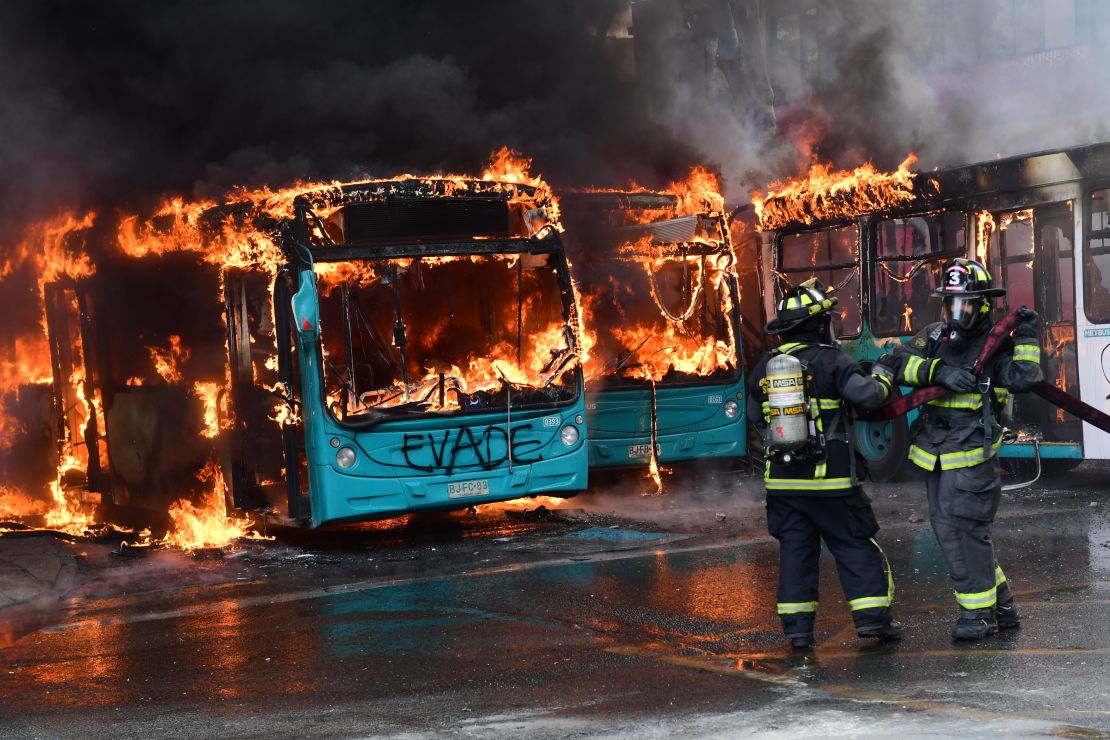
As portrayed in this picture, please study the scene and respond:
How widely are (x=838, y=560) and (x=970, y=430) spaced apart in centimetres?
83

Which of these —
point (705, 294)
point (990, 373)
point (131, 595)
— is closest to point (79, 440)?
point (131, 595)

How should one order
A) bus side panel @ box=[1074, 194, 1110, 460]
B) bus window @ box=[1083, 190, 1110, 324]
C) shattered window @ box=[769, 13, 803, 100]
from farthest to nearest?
shattered window @ box=[769, 13, 803, 100] < bus window @ box=[1083, 190, 1110, 324] < bus side panel @ box=[1074, 194, 1110, 460]

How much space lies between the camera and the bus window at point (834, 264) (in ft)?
44.9

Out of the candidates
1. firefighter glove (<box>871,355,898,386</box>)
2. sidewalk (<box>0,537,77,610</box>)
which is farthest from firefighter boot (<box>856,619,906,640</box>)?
sidewalk (<box>0,537,77,610</box>)

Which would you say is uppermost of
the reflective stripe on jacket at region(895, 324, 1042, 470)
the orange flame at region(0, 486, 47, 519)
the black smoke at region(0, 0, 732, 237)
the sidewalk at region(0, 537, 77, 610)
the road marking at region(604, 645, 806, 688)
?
the black smoke at region(0, 0, 732, 237)

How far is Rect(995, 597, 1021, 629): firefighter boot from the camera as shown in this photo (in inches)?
251

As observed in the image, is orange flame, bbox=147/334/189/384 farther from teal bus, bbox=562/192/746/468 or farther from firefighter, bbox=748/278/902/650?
firefighter, bbox=748/278/902/650

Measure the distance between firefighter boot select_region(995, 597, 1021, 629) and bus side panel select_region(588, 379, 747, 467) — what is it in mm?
6430

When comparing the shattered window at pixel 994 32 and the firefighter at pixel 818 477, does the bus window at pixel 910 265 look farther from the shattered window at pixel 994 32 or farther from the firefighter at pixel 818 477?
the shattered window at pixel 994 32

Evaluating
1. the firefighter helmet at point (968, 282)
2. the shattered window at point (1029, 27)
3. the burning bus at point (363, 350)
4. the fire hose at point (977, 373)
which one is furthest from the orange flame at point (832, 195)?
the shattered window at point (1029, 27)

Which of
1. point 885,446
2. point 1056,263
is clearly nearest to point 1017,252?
point 1056,263

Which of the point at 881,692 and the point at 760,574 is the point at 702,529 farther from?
the point at 881,692

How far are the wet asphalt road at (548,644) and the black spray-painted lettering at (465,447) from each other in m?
0.63

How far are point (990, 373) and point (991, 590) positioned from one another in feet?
3.16
